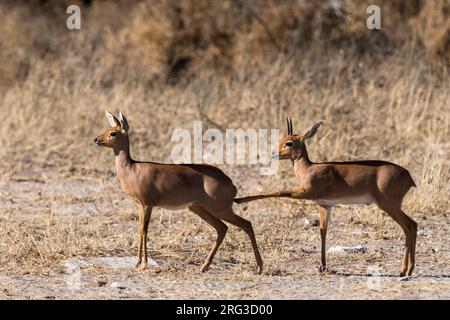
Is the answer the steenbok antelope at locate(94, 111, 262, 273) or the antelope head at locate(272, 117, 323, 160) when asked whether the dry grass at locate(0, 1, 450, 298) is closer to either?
the steenbok antelope at locate(94, 111, 262, 273)

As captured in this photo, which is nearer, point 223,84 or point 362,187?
point 362,187

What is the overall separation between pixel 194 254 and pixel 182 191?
107 centimetres

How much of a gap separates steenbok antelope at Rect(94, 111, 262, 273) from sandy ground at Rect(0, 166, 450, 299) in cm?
35

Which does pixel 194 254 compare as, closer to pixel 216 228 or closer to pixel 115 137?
pixel 216 228

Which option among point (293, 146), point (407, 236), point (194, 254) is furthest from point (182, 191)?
point (407, 236)

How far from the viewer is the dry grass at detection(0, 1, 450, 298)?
8484 millimetres

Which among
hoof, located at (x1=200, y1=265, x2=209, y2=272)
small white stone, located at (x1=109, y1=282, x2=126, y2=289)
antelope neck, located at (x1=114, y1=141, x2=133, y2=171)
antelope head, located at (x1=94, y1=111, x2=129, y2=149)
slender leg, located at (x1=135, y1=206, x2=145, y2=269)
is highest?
antelope head, located at (x1=94, y1=111, x2=129, y2=149)

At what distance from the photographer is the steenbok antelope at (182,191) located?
298 inches

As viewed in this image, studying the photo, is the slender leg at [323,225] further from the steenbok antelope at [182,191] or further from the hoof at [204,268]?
the hoof at [204,268]

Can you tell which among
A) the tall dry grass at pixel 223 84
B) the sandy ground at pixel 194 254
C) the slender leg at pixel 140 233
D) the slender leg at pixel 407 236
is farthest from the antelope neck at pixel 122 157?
the tall dry grass at pixel 223 84

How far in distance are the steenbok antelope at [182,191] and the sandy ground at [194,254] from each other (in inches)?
13.8

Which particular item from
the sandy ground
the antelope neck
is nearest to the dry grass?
the sandy ground

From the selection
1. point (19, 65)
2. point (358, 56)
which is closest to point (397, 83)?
point (358, 56)

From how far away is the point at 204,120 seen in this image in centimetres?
1391
